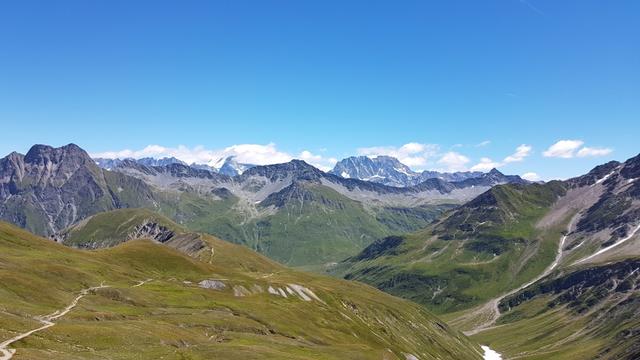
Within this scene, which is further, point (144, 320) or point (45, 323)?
point (144, 320)

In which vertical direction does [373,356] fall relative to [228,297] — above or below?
below

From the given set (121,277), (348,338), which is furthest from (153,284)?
(348,338)

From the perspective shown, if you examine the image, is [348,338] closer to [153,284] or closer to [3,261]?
[153,284]

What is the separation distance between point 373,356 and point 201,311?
153 ft

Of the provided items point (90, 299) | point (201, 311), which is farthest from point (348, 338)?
point (90, 299)

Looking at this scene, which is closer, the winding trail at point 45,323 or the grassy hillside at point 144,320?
the winding trail at point 45,323

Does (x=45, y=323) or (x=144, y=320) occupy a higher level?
(x=45, y=323)

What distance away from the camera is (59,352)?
77.9m

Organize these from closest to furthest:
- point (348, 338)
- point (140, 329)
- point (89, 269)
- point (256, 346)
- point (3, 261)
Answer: point (140, 329) < point (256, 346) < point (3, 261) < point (89, 269) < point (348, 338)

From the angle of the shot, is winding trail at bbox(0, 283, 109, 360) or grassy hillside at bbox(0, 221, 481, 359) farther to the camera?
grassy hillside at bbox(0, 221, 481, 359)

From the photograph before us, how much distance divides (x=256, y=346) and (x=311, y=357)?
527 inches

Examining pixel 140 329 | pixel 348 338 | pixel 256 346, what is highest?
pixel 140 329

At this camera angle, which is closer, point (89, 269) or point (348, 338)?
point (89, 269)

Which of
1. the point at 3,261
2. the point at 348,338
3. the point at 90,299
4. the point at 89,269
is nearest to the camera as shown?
the point at 90,299
